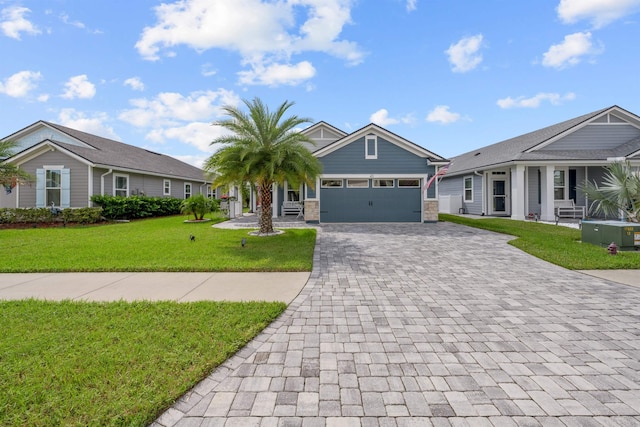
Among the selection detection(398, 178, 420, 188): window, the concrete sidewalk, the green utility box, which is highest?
detection(398, 178, 420, 188): window

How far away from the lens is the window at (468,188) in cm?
2192

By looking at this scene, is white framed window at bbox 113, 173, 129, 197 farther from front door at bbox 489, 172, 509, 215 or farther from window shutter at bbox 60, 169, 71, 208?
front door at bbox 489, 172, 509, 215

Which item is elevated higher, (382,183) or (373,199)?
(382,183)

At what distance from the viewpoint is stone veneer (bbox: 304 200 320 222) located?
1590 cm

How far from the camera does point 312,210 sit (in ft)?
52.2

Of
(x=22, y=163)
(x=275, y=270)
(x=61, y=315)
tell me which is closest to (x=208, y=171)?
(x=275, y=270)

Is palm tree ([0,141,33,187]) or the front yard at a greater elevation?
palm tree ([0,141,33,187])

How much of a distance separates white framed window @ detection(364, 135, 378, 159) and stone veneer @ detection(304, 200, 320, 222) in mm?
3572

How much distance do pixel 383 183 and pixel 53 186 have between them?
18417 millimetres

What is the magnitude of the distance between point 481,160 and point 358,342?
2120 cm

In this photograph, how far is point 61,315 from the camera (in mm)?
4152

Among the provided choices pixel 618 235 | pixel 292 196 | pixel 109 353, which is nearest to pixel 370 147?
pixel 292 196

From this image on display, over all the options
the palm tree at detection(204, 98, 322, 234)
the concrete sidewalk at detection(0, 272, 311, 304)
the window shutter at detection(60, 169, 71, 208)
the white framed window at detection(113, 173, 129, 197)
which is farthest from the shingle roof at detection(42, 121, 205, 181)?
the concrete sidewalk at detection(0, 272, 311, 304)

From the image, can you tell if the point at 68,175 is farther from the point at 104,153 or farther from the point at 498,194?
the point at 498,194
